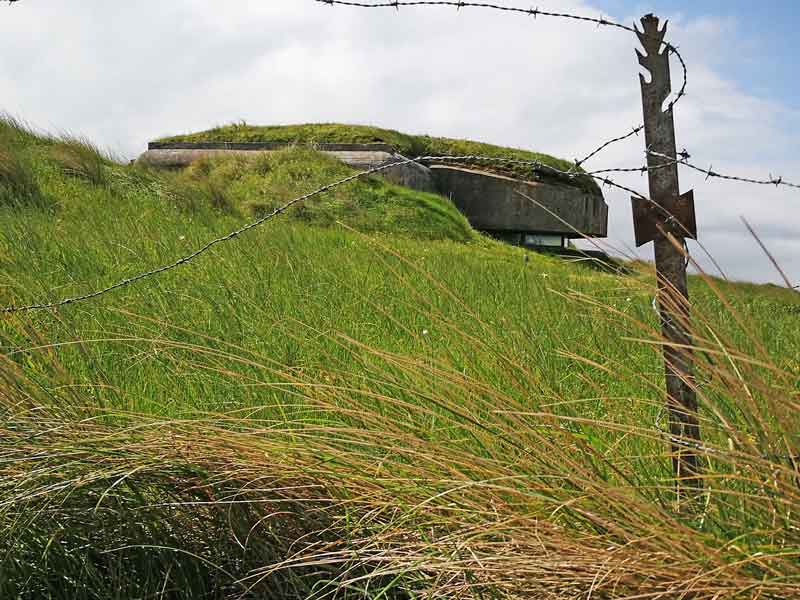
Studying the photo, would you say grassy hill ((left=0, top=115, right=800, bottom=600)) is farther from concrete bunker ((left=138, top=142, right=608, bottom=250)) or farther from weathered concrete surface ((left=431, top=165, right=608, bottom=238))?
weathered concrete surface ((left=431, top=165, right=608, bottom=238))

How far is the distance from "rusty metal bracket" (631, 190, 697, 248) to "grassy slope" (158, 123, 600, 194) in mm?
11630

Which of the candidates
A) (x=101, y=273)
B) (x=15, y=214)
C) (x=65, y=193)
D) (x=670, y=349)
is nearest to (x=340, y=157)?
(x=65, y=193)

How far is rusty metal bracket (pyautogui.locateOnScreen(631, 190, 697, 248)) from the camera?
2.34m

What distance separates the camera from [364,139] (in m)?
14.2

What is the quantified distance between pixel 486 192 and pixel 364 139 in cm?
218

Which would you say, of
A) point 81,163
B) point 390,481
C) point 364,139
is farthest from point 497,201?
point 390,481

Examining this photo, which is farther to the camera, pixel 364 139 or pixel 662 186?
pixel 364 139

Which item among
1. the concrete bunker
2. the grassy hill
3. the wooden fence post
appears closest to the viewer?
the grassy hill

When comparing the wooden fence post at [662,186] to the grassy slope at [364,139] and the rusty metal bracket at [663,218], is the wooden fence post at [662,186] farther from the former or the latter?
the grassy slope at [364,139]

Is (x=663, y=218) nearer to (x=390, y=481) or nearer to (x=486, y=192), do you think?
(x=390, y=481)

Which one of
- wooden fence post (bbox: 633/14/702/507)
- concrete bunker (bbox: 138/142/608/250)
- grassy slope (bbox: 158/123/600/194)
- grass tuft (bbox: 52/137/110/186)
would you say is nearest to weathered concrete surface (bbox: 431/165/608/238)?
concrete bunker (bbox: 138/142/608/250)

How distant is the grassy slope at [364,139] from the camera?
1443cm

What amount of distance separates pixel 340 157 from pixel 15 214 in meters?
6.91

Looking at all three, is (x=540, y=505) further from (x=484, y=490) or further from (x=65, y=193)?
(x=65, y=193)
